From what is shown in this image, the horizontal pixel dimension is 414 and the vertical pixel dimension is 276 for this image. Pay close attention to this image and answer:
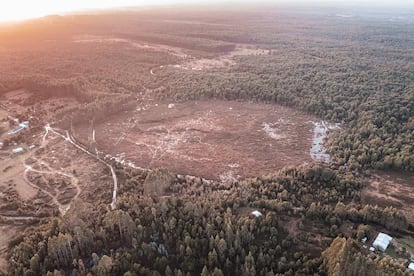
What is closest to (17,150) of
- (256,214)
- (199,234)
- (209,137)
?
(209,137)

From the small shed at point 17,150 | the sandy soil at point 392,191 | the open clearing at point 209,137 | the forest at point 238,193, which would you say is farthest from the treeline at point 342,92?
the small shed at point 17,150

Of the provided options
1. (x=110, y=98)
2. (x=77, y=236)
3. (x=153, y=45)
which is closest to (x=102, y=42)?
(x=153, y=45)

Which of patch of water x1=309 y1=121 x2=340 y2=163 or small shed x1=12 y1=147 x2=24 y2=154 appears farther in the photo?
patch of water x1=309 y1=121 x2=340 y2=163

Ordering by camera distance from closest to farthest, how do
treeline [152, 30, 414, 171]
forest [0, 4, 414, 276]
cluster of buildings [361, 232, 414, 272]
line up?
1. forest [0, 4, 414, 276]
2. cluster of buildings [361, 232, 414, 272]
3. treeline [152, 30, 414, 171]

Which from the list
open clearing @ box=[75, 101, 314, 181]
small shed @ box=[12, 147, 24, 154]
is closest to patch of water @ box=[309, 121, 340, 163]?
open clearing @ box=[75, 101, 314, 181]

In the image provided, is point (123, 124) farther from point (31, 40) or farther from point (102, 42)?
point (31, 40)

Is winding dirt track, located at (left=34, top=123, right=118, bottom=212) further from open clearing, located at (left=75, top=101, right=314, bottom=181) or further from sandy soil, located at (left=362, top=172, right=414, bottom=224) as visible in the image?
sandy soil, located at (left=362, top=172, right=414, bottom=224)

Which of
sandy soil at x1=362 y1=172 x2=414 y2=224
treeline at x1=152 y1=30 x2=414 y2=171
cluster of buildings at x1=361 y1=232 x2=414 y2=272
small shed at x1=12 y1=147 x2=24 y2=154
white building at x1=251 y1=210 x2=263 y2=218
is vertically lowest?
sandy soil at x1=362 y1=172 x2=414 y2=224
